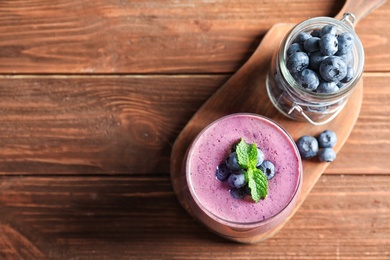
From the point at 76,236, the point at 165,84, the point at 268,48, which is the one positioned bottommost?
the point at 76,236

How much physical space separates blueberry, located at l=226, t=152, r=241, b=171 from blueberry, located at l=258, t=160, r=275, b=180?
0.16 ft

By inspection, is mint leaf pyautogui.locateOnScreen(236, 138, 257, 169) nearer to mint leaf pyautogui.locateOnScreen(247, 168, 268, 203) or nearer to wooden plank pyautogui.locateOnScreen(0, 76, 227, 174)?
mint leaf pyautogui.locateOnScreen(247, 168, 268, 203)

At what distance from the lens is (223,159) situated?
109cm

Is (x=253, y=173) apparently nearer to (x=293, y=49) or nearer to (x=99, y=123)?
(x=293, y=49)

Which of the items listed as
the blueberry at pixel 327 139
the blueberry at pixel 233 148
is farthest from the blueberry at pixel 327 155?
the blueberry at pixel 233 148

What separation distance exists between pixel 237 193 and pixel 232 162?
0.20ft

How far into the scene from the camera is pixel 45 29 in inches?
51.8

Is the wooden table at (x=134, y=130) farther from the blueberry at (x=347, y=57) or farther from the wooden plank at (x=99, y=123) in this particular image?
the blueberry at (x=347, y=57)

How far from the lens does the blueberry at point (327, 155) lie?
119 centimetres

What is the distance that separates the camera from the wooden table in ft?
4.11

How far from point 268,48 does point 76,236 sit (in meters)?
0.60

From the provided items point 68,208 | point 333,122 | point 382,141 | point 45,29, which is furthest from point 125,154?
point 382,141

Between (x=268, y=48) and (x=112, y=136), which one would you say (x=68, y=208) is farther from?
(x=268, y=48)

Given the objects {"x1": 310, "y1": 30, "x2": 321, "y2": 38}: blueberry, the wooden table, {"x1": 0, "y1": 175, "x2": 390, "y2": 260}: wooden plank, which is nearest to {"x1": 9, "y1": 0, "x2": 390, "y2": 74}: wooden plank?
the wooden table
